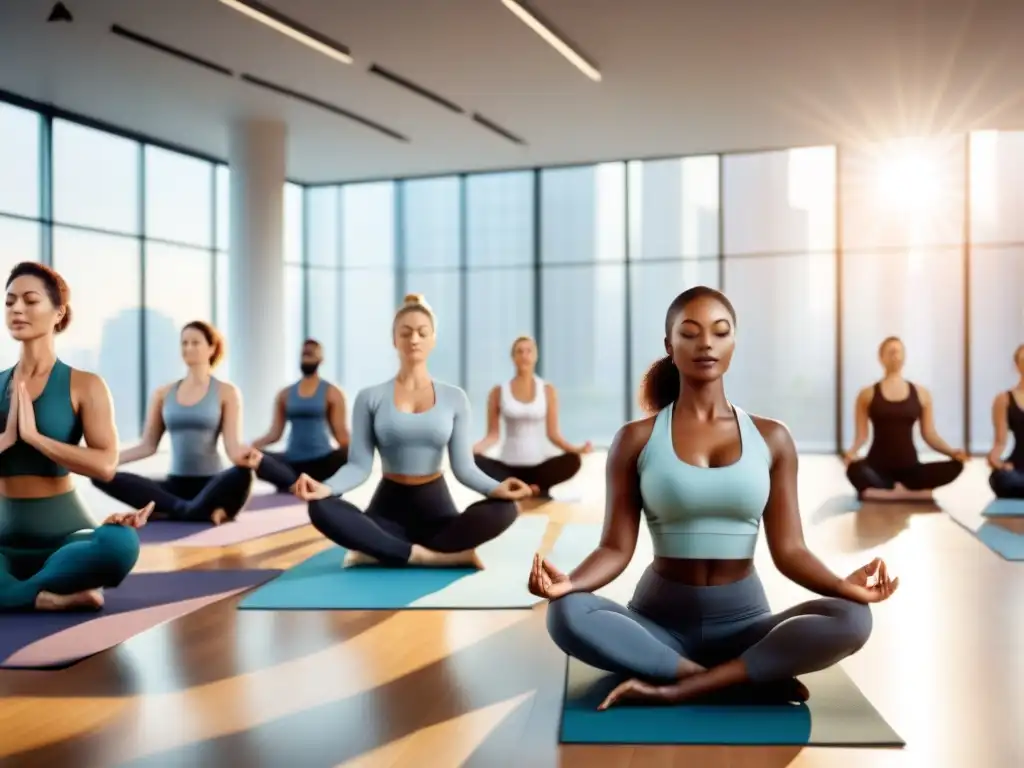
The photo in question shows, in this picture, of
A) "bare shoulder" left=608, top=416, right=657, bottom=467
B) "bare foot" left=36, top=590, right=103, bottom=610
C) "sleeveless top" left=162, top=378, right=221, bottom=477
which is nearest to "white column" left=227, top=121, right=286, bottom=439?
"sleeveless top" left=162, top=378, right=221, bottom=477

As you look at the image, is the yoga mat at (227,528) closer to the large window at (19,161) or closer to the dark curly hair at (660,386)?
the dark curly hair at (660,386)

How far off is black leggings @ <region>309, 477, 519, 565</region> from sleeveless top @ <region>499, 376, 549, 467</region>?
2.47 metres

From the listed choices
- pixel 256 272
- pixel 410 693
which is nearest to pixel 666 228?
pixel 256 272

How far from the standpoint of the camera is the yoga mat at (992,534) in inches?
194

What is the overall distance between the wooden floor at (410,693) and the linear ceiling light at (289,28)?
156 inches

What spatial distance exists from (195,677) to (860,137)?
8.85 meters

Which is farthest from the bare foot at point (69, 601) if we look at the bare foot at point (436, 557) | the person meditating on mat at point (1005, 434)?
the person meditating on mat at point (1005, 434)

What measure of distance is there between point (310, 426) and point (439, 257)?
98.6 ft

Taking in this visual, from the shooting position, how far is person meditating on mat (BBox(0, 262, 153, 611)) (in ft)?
12.0

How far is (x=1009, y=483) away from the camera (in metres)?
6.69

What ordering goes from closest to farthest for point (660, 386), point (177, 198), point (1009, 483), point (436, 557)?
point (660, 386) < point (436, 557) < point (1009, 483) < point (177, 198)

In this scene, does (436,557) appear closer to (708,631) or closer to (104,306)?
(708,631)

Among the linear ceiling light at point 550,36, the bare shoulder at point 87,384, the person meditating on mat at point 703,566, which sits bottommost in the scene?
the person meditating on mat at point 703,566

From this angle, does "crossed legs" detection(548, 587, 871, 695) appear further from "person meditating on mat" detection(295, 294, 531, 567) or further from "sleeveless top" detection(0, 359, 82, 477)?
"sleeveless top" detection(0, 359, 82, 477)
